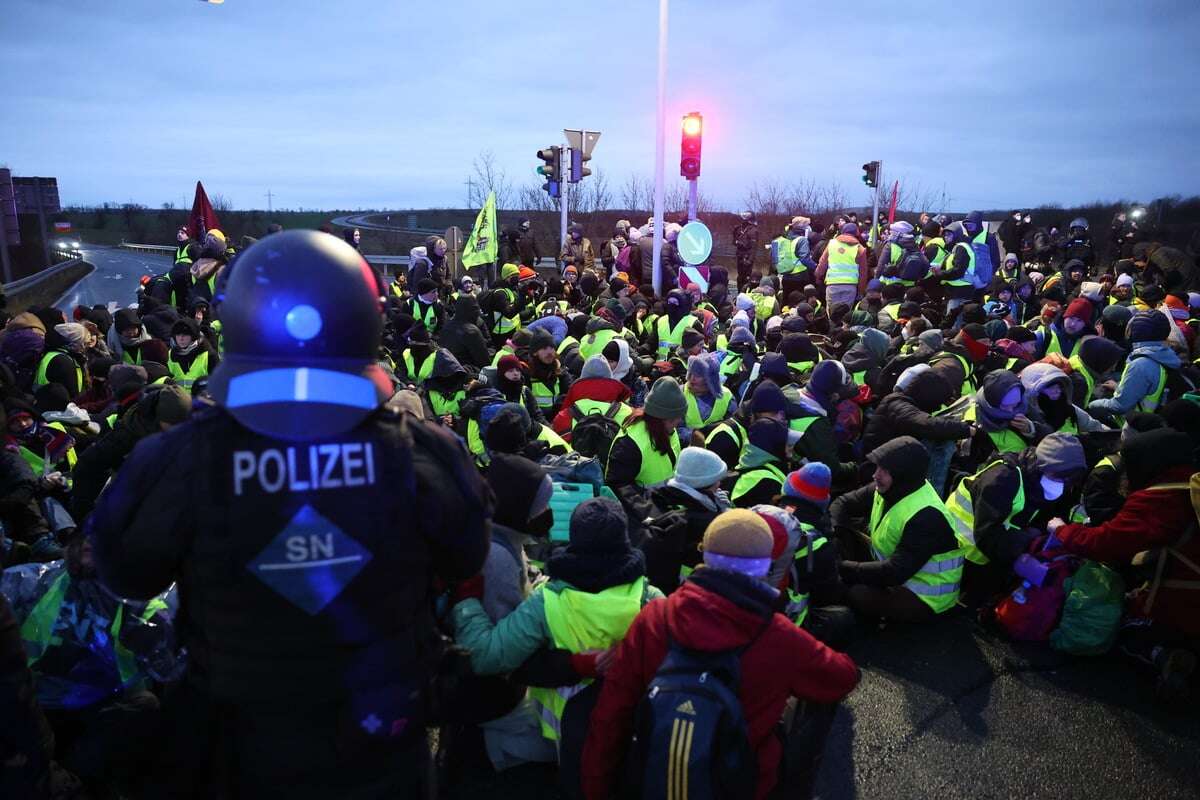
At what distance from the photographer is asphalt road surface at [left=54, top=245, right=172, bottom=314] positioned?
84.3 feet

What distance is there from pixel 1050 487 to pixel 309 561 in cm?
509

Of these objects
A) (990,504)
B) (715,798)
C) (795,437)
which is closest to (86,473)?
(715,798)

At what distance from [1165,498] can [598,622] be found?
3.48 metres

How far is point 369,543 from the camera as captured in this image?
1.94 meters

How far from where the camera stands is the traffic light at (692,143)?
14227 mm

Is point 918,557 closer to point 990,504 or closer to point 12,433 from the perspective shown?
point 990,504

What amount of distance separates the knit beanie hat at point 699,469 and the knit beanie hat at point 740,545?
143cm

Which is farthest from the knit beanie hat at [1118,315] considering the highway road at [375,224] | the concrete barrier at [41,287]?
the highway road at [375,224]

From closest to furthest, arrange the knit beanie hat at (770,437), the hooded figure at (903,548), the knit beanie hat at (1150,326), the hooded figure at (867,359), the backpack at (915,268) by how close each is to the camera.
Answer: the hooded figure at (903,548)
the knit beanie hat at (770,437)
the knit beanie hat at (1150,326)
the hooded figure at (867,359)
the backpack at (915,268)

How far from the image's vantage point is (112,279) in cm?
3438

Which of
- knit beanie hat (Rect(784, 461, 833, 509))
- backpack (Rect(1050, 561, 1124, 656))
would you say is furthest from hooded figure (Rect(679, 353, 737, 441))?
backpack (Rect(1050, 561, 1124, 656))

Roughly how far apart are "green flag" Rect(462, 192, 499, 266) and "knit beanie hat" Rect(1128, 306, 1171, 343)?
9.97m

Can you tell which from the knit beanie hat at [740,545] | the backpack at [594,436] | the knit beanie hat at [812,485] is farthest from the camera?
the backpack at [594,436]

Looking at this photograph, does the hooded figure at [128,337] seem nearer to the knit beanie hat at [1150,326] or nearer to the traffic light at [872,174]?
the knit beanie hat at [1150,326]
